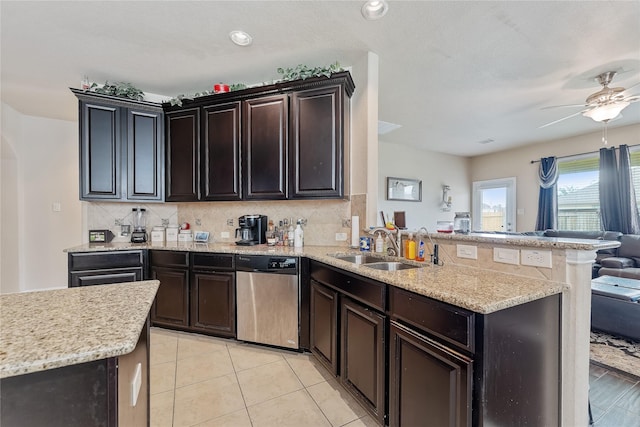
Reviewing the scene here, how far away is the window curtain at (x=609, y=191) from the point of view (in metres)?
4.69

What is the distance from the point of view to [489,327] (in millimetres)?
1097

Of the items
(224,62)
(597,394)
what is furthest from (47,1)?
(597,394)

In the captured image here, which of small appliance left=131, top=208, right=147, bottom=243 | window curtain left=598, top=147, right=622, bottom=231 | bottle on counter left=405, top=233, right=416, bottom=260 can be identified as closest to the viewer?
bottle on counter left=405, top=233, right=416, bottom=260

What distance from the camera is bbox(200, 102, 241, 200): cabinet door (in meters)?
2.97

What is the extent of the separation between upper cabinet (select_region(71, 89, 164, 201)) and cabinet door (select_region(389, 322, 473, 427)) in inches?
123

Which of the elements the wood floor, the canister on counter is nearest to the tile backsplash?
the canister on counter

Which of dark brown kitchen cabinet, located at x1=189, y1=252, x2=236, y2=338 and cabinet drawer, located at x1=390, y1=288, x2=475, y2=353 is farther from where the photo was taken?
dark brown kitchen cabinet, located at x1=189, y1=252, x2=236, y2=338

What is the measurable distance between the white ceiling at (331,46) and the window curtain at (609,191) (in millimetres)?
2064

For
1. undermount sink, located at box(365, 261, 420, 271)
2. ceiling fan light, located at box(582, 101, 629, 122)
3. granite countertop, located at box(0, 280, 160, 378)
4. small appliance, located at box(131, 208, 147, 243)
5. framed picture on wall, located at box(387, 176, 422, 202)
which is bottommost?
undermount sink, located at box(365, 261, 420, 271)

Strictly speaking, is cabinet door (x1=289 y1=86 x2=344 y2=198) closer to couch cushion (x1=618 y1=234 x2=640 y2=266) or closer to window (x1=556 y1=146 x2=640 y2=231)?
couch cushion (x1=618 y1=234 x2=640 y2=266)

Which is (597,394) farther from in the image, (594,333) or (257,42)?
(257,42)

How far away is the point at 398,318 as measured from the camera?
1.45m

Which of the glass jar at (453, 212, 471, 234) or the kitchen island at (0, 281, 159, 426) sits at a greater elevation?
the glass jar at (453, 212, 471, 234)

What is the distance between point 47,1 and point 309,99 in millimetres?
2022
